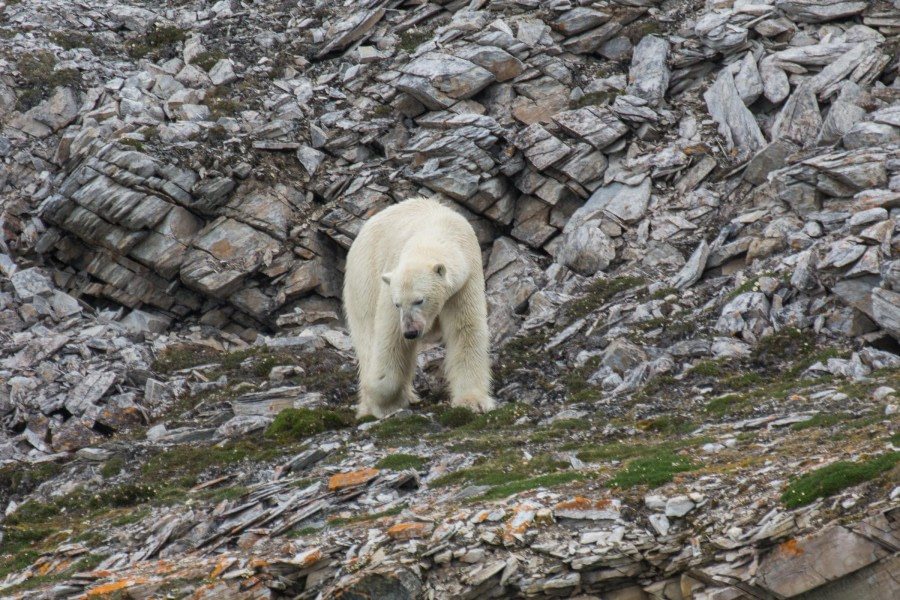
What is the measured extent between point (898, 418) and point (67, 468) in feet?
46.0

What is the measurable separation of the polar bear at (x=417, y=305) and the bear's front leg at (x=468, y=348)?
19mm

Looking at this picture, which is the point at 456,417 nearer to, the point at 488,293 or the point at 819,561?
the point at 819,561

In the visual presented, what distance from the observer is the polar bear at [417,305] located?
51.5 ft

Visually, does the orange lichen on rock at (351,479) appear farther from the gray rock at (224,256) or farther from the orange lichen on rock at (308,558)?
the gray rock at (224,256)

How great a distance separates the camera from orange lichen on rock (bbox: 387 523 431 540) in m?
10.1

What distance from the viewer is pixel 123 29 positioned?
126 feet

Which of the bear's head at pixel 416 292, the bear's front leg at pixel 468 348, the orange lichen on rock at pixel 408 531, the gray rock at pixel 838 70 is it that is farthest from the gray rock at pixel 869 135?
the orange lichen on rock at pixel 408 531

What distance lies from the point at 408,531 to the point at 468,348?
23.4ft

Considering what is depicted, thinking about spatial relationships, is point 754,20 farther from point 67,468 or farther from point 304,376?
point 67,468

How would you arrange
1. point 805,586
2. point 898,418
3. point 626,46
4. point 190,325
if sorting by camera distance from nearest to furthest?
1. point 805,586
2. point 898,418
3. point 190,325
4. point 626,46

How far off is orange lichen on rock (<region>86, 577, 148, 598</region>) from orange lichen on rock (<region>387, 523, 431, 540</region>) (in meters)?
3.01

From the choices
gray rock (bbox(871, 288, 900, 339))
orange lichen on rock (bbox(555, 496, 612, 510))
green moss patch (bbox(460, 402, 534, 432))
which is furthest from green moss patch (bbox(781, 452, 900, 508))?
green moss patch (bbox(460, 402, 534, 432))

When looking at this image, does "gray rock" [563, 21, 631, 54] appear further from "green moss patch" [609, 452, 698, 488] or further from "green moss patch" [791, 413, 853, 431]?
"green moss patch" [609, 452, 698, 488]

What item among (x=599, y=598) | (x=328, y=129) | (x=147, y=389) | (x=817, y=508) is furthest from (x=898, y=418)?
(x=328, y=129)
